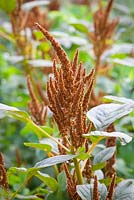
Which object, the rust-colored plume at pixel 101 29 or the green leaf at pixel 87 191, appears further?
the rust-colored plume at pixel 101 29

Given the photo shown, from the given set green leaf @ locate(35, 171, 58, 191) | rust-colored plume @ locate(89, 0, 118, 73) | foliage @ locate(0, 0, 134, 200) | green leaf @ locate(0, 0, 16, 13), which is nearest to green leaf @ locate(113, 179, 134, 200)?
foliage @ locate(0, 0, 134, 200)

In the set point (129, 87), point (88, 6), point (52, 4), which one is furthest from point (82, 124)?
point (88, 6)

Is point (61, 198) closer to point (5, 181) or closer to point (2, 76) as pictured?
point (5, 181)

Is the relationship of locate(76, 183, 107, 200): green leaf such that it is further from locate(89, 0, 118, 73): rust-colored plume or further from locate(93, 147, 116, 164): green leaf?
locate(89, 0, 118, 73): rust-colored plume

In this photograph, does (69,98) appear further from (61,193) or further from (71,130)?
(61,193)

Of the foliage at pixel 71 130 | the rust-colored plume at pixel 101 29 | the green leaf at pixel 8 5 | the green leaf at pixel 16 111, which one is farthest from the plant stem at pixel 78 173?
the green leaf at pixel 8 5

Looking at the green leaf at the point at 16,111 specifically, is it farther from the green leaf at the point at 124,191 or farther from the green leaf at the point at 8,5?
the green leaf at the point at 8,5

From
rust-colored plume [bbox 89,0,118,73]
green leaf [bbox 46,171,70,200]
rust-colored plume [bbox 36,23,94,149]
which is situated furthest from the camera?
rust-colored plume [bbox 89,0,118,73]
